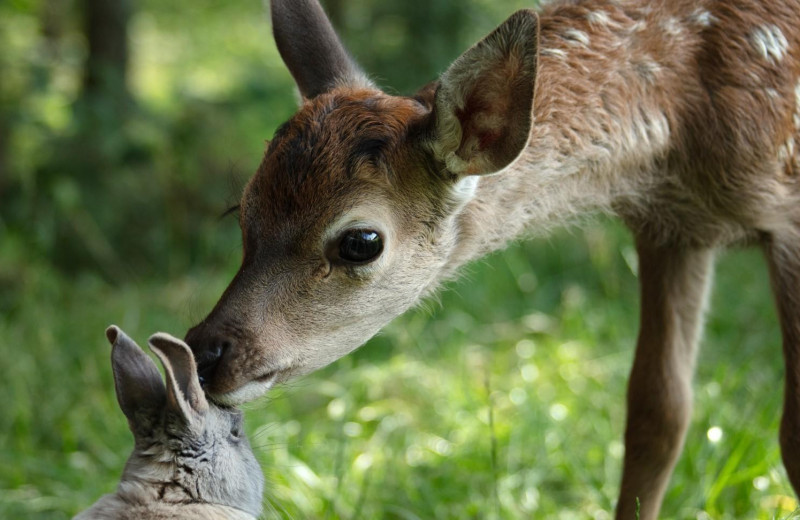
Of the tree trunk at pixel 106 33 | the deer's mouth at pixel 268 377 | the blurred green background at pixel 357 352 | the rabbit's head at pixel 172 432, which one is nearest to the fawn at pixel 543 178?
the deer's mouth at pixel 268 377

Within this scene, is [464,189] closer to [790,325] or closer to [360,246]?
[360,246]

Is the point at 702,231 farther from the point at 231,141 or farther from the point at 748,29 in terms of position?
the point at 231,141

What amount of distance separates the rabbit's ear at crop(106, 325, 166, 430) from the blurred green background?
2.36 ft

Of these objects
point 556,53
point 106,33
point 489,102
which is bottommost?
point 106,33

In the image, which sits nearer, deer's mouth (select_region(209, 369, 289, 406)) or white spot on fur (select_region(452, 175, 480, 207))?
deer's mouth (select_region(209, 369, 289, 406))

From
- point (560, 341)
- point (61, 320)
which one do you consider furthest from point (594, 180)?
point (61, 320)

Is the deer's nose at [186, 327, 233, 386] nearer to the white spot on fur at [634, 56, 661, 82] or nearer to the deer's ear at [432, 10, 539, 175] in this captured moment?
the deer's ear at [432, 10, 539, 175]

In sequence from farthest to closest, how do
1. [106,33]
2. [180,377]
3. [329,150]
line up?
1. [106,33]
2. [329,150]
3. [180,377]

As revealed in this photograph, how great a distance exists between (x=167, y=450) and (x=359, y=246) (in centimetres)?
93

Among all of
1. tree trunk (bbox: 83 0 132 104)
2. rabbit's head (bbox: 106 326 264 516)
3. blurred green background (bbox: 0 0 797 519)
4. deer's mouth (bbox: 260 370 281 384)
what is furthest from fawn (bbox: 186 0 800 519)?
tree trunk (bbox: 83 0 132 104)

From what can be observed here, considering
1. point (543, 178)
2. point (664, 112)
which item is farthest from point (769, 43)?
point (543, 178)

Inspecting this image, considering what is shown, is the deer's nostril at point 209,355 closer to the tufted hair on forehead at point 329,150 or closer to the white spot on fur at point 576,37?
the tufted hair on forehead at point 329,150

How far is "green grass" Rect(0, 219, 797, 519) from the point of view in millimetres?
4840

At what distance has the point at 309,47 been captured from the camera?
4316 mm
